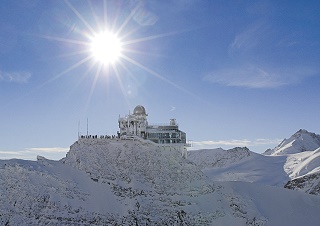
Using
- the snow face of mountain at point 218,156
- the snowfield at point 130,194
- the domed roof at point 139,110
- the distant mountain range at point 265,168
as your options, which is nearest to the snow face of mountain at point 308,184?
the distant mountain range at point 265,168

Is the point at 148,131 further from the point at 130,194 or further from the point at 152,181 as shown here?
the point at 130,194

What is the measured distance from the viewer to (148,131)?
8062 centimetres

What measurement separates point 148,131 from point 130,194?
74.5 feet

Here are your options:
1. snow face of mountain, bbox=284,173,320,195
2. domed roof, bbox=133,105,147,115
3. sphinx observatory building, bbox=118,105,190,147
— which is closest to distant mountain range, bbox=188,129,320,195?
snow face of mountain, bbox=284,173,320,195

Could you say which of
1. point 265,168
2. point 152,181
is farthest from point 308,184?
point 152,181

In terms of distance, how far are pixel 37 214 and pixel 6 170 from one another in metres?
9.94

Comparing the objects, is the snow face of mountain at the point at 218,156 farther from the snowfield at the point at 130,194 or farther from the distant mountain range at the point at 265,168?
the snowfield at the point at 130,194

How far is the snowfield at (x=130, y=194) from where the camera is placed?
177ft

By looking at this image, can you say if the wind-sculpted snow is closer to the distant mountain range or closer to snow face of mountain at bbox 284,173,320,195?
snow face of mountain at bbox 284,173,320,195

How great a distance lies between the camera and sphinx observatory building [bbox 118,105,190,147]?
79562 mm

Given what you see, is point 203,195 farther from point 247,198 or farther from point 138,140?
point 138,140

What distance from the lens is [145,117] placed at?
273 feet

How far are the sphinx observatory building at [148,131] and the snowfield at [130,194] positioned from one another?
554 cm

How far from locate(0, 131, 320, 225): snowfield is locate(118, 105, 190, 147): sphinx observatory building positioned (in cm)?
554
